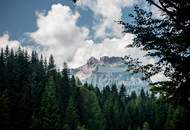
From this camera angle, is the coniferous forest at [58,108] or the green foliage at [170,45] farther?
the coniferous forest at [58,108]

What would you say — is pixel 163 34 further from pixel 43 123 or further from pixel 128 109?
pixel 128 109

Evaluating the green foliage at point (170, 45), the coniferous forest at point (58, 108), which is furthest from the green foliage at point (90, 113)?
the green foliage at point (170, 45)

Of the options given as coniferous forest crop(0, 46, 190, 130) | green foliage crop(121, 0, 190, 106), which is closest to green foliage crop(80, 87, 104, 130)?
Answer: coniferous forest crop(0, 46, 190, 130)

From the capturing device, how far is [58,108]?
3132 inches

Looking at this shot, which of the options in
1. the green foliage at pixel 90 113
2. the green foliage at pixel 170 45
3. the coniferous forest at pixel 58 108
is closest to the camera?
the green foliage at pixel 170 45

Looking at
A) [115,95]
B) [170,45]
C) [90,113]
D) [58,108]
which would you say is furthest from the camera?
[115,95]

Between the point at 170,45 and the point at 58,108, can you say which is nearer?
the point at 170,45

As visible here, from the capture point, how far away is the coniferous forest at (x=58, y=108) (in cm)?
7181

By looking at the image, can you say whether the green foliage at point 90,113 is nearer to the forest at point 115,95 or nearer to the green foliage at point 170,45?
the forest at point 115,95

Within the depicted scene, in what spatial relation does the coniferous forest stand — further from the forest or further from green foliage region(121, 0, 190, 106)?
green foliage region(121, 0, 190, 106)

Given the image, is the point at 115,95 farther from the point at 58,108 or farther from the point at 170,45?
the point at 170,45

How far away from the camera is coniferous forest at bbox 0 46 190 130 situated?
71812 mm

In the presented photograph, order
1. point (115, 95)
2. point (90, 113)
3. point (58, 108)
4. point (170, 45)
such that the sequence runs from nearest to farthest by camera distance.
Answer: point (170, 45), point (58, 108), point (90, 113), point (115, 95)

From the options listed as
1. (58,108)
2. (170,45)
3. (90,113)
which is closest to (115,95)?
(90,113)
